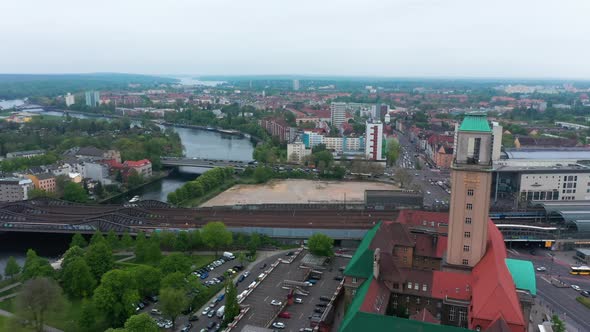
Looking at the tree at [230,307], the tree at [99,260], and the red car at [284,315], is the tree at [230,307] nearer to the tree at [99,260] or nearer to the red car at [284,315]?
the red car at [284,315]

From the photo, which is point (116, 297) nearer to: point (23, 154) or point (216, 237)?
point (216, 237)

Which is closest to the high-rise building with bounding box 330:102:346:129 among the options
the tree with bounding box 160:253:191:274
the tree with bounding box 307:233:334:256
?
the tree with bounding box 307:233:334:256

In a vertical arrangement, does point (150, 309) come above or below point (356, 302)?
below

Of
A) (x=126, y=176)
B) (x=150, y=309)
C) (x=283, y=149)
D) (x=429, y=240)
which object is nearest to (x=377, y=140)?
(x=283, y=149)

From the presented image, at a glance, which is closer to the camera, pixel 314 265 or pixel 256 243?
pixel 314 265

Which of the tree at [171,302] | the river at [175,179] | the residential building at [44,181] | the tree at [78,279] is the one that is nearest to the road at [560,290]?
the tree at [171,302]

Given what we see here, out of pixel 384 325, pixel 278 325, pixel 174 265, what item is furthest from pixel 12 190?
pixel 384 325

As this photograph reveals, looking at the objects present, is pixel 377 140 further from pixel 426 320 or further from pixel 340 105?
pixel 426 320
